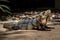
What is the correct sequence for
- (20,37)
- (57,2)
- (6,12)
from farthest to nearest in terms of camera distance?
1. (57,2)
2. (6,12)
3. (20,37)

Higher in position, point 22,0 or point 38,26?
point 22,0

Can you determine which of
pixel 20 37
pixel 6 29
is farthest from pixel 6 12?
pixel 20 37

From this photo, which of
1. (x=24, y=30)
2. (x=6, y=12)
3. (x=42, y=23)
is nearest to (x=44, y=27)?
(x=42, y=23)

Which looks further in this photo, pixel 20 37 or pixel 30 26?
pixel 30 26

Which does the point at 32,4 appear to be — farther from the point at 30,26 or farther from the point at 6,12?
the point at 30,26

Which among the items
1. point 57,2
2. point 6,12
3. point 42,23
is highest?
point 57,2

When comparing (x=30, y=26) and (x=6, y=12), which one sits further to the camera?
(x=6, y=12)

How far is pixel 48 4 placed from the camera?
35.2 feet

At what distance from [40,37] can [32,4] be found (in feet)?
21.7

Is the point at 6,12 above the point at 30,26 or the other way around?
above

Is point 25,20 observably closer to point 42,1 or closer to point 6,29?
point 6,29

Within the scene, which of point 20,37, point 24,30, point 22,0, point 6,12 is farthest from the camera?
point 22,0

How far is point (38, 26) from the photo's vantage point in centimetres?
489

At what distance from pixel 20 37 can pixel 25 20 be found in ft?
3.39
